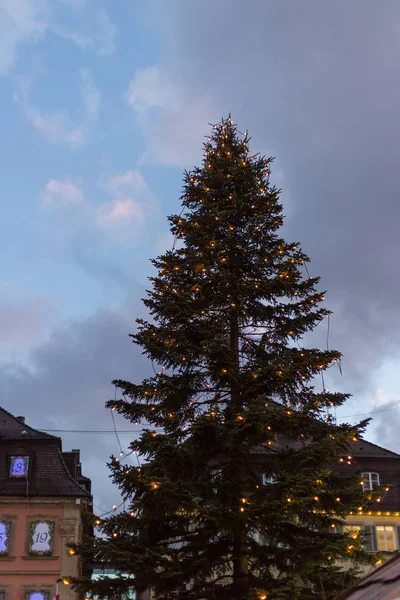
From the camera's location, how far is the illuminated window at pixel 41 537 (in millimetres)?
29969

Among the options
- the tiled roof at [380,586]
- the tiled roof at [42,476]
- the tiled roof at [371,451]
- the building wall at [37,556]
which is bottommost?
the tiled roof at [380,586]

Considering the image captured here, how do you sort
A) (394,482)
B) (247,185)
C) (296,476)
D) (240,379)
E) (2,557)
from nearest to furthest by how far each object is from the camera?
(296,476) < (240,379) < (247,185) < (2,557) < (394,482)

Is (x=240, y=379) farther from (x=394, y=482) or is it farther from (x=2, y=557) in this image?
(x=394, y=482)

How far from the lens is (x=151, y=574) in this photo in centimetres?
1395

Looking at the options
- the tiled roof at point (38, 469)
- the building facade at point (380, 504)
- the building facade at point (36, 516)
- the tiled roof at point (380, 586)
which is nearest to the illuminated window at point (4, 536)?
the building facade at point (36, 516)

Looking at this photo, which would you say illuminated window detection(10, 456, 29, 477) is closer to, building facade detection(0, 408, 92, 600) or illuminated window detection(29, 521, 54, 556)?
building facade detection(0, 408, 92, 600)

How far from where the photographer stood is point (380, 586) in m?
3.31


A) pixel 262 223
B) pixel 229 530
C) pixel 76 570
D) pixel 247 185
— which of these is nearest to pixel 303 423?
pixel 229 530

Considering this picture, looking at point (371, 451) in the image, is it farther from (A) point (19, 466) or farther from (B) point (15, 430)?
(B) point (15, 430)

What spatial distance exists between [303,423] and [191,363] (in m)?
3.04

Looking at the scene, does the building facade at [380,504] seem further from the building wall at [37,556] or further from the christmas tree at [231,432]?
the christmas tree at [231,432]

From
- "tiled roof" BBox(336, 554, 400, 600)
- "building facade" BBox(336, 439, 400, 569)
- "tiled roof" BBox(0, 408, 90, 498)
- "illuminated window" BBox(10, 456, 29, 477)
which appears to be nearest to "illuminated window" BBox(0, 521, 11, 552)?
"tiled roof" BBox(0, 408, 90, 498)

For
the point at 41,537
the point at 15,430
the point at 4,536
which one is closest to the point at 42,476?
the point at 41,537

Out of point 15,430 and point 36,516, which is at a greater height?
point 15,430
